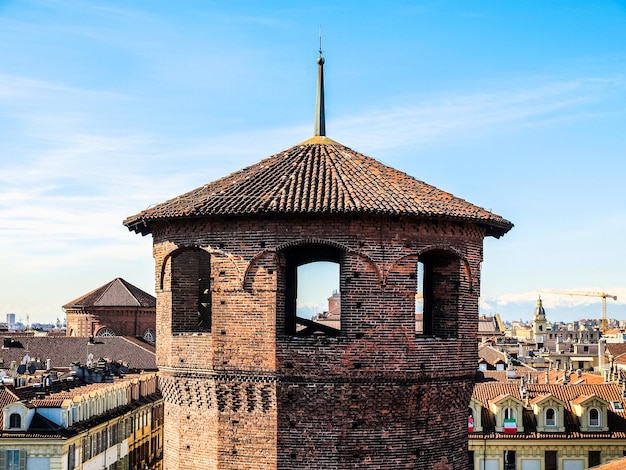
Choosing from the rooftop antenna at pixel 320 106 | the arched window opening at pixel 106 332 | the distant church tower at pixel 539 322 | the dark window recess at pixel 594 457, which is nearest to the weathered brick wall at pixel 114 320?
the arched window opening at pixel 106 332

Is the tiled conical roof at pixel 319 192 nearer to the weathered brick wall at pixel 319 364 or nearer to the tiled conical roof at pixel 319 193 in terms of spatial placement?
the tiled conical roof at pixel 319 193

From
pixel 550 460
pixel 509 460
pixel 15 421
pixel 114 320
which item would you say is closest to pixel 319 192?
pixel 15 421

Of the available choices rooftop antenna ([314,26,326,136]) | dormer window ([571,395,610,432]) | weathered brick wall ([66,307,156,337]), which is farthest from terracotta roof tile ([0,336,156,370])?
rooftop antenna ([314,26,326,136])

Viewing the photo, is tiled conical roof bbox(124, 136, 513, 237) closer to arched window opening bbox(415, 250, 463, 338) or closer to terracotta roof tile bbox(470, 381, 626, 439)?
arched window opening bbox(415, 250, 463, 338)

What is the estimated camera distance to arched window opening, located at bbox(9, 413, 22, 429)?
45.1 meters

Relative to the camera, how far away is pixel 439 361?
17.2 meters

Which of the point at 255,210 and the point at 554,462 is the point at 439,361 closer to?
the point at 255,210

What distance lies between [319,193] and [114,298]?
223 feet

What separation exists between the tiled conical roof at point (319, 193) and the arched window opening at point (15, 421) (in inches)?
1135

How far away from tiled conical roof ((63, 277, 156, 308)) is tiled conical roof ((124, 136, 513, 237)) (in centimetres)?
6472

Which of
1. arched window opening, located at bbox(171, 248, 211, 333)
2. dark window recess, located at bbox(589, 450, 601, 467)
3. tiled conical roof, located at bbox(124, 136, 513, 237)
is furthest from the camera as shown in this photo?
dark window recess, located at bbox(589, 450, 601, 467)

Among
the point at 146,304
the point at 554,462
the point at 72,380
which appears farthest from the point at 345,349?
the point at 146,304

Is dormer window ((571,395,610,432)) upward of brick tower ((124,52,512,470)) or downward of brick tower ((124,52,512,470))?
downward

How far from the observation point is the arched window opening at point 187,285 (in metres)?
18.1
